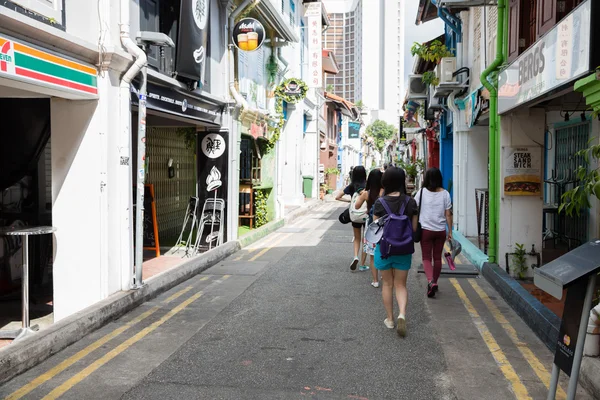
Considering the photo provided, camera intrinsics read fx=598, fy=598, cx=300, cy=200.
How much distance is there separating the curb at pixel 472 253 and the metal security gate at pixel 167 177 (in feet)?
20.1

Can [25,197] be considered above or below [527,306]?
above

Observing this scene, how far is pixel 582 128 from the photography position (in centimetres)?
1117

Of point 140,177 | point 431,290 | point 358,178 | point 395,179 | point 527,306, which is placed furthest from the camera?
point 358,178

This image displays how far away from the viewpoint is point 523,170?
29.5ft

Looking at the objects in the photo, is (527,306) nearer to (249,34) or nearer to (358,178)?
(358,178)

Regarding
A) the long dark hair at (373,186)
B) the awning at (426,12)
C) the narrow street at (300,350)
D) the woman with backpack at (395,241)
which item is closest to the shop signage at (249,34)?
the long dark hair at (373,186)

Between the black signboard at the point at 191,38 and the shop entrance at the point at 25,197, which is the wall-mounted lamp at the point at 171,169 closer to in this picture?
the black signboard at the point at 191,38

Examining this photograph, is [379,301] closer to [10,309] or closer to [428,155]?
[10,309]

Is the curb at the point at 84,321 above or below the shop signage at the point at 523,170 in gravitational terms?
below

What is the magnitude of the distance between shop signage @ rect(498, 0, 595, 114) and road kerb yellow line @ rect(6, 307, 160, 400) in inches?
207

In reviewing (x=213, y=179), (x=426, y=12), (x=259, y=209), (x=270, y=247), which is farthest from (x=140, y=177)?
(x=426, y=12)

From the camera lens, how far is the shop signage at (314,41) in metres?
29.0

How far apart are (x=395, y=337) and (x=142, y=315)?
301cm

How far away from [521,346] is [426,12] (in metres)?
14.3
